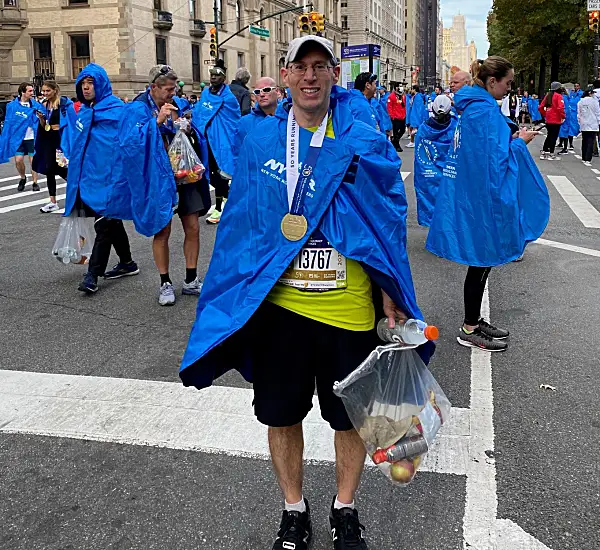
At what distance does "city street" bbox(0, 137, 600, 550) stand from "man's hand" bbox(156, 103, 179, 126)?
166 centimetres

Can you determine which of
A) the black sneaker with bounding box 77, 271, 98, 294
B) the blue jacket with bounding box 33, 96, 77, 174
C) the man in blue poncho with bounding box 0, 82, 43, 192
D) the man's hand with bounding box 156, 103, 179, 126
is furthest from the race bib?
the man in blue poncho with bounding box 0, 82, 43, 192

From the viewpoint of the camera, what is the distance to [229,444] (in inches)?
137

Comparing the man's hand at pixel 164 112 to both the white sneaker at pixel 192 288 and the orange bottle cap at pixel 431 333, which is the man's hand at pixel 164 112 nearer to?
the white sneaker at pixel 192 288

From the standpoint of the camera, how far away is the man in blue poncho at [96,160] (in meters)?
6.10

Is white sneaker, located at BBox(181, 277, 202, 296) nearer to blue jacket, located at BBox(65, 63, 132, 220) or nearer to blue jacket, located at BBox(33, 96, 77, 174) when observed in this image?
blue jacket, located at BBox(65, 63, 132, 220)

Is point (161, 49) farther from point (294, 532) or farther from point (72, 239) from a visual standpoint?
point (294, 532)

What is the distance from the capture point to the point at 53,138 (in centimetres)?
989

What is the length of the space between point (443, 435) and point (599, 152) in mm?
19511

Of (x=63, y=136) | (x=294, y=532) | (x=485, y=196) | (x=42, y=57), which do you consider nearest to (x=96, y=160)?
(x=63, y=136)

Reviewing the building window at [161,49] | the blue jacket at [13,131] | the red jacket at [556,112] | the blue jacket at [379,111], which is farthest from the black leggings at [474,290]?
the building window at [161,49]

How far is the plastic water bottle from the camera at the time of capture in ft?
7.72

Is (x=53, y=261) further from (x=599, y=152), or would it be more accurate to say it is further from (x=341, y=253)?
(x=599, y=152)

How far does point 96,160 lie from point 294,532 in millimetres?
4622

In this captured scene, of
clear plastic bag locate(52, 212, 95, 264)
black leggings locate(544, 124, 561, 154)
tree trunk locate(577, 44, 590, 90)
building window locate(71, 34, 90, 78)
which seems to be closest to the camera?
clear plastic bag locate(52, 212, 95, 264)
